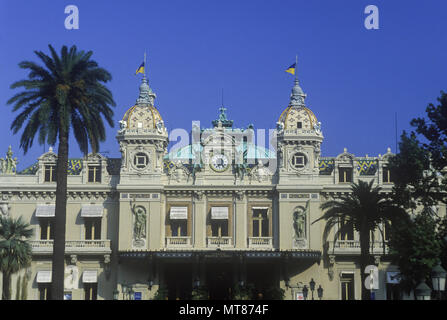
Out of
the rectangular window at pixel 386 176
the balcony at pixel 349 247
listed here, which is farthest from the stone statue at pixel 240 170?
the rectangular window at pixel 386 176

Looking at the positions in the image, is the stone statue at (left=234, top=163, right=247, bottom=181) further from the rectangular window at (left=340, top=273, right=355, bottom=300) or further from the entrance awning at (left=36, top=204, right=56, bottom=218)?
the entrance awning at (left=36, top=204, right=56, bottom=218)

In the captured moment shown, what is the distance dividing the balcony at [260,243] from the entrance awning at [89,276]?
1353 centimetres

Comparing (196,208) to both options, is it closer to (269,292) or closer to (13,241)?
(269,292)

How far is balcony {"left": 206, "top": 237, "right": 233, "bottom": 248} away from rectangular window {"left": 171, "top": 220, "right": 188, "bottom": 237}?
2508 mm

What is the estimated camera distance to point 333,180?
62688mm

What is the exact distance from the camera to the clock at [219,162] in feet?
206

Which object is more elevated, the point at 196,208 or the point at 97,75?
the point at 97,75

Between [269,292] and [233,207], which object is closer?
[269,292]

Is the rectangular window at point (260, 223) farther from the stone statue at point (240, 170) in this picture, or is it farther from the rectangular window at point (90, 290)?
the rectangular window at point (90, 290)

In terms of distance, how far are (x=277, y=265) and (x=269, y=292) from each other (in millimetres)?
3929

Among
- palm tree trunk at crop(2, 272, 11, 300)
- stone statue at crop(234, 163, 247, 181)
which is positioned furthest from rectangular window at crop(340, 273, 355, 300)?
palm tree trunk at crop(2, 272, 11, 300)
